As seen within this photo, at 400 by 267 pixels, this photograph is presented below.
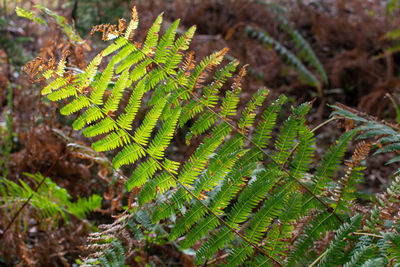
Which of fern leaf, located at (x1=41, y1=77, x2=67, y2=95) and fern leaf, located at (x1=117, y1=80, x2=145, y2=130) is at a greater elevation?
fern leaf, located at (x1=41, y1=77, x2=67, y2=95)

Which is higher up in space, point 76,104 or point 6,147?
point 76,104

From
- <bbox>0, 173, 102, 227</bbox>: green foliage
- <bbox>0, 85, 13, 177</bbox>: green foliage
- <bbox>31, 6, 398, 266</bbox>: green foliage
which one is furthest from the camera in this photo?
<bbox>0, 85, 13, 177</bbox>: green foliage

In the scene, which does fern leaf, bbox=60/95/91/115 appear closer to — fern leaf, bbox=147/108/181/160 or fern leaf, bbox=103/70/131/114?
fern leaf, bbox=103/70/131/114

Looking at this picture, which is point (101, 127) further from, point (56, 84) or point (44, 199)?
point (44, 199)

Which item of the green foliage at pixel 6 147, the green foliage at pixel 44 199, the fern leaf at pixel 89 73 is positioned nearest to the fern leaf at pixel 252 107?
the fern leaf at pixel 89 73

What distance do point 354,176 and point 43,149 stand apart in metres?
1.97

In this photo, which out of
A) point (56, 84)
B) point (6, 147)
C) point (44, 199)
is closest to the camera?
point (56, 84)

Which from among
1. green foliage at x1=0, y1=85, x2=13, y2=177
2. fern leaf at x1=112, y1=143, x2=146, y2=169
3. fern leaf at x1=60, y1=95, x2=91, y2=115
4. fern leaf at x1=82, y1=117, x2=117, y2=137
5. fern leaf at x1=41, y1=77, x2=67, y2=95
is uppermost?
fern leaf at x1=41, y1=77, x2=67, y2=95

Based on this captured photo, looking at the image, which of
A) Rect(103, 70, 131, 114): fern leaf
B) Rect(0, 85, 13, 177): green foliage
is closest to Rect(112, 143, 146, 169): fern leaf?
Rect(103, 70, 131, 114): fern leaf

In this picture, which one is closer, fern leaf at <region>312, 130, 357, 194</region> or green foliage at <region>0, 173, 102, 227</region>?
fern leaf at <region>312, 130, 357, 194</region>

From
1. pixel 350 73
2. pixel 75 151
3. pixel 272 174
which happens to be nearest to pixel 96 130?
pixel 272 174

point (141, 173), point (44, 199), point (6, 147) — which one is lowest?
point (6, 147)

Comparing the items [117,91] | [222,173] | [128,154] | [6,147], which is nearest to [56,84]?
[117,91]

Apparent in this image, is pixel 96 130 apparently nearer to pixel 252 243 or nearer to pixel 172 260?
pixel 252 243
